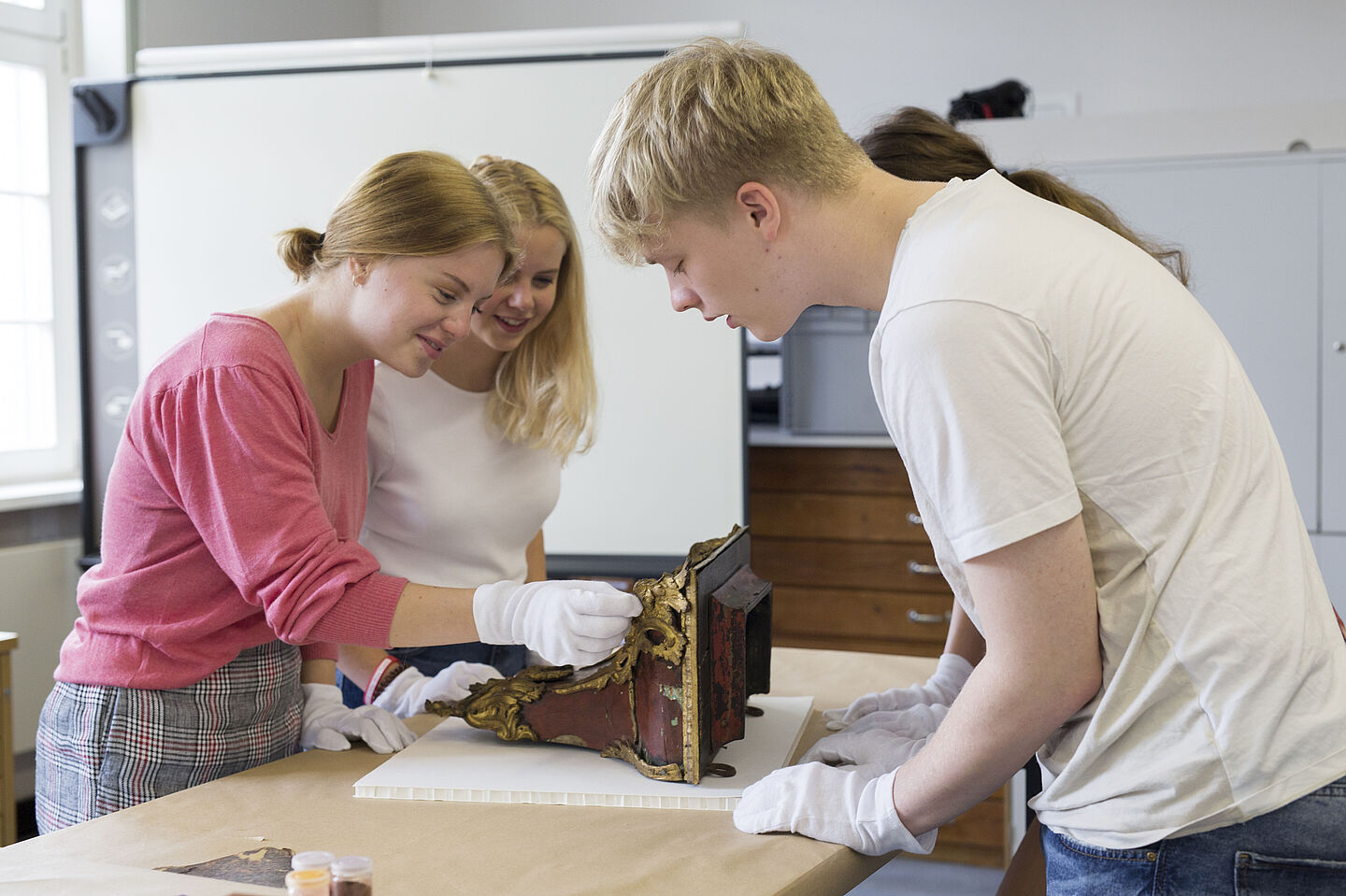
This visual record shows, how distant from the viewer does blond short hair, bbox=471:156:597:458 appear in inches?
61.7

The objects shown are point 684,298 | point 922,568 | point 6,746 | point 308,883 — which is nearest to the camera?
point 308,883

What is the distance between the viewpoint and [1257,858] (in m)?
0.77

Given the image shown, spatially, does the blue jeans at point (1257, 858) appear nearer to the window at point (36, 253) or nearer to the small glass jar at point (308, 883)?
the small glass jar at point (308, 883)

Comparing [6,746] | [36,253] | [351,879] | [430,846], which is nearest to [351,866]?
[351,879]

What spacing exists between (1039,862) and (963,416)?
78cm

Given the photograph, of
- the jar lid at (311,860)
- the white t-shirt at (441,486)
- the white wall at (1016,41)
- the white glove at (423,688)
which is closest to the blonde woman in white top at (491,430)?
the white t-shirt at (441,486)

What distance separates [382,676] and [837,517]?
170cm

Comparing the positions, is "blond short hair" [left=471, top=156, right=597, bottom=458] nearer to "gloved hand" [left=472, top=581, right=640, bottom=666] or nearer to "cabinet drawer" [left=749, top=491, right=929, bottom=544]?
"gloved hand" [left=472, top=581, right=640, bottom=666]

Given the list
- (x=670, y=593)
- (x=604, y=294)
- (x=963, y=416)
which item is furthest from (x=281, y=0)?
(x=963, y=416)

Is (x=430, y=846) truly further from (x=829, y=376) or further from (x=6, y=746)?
(x=829, y=376)

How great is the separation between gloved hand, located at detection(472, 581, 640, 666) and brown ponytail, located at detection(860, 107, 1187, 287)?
0.58 meters

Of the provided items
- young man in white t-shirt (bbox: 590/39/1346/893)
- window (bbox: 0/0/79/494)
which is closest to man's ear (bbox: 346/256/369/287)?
young man in white t-shirt (bbox: 590/39/1346/893)

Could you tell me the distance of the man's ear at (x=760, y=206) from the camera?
874 millimetres

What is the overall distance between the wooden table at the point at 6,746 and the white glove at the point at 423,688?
0.95 meters
